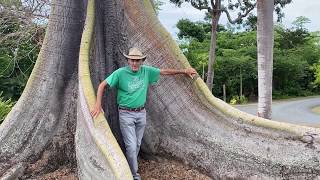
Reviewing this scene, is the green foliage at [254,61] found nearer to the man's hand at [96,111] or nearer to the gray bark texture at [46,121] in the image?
the gray bark texture at [46,121]

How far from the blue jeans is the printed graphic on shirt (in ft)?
0.85

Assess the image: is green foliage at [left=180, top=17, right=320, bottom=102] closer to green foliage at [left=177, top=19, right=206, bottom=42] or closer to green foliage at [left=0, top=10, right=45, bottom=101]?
green foliage at [left=177, top=19, right=206, bottom=42]

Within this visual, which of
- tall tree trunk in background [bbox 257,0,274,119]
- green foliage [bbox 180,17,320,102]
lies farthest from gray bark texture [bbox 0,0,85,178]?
green foliage [bbox 180,17,320,102]

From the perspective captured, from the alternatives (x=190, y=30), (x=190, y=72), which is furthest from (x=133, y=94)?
(x=190, y=30)

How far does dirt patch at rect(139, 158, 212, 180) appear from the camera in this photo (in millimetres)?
6137

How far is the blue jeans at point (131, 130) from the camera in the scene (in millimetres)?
5898

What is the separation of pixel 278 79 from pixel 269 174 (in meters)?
42.1

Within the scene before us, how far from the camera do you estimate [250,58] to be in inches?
1652

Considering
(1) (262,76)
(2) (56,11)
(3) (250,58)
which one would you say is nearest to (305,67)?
(3) (250,58)

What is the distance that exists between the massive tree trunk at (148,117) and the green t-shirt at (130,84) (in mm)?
304

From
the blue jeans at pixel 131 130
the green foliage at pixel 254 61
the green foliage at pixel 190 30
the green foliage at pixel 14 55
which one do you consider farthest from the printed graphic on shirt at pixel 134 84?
the green foliage at pixel 254 61

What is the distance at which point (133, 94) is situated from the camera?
19.1ft

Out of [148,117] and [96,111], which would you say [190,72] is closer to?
[148,117]

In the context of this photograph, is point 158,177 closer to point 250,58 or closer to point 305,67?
point 250,58
